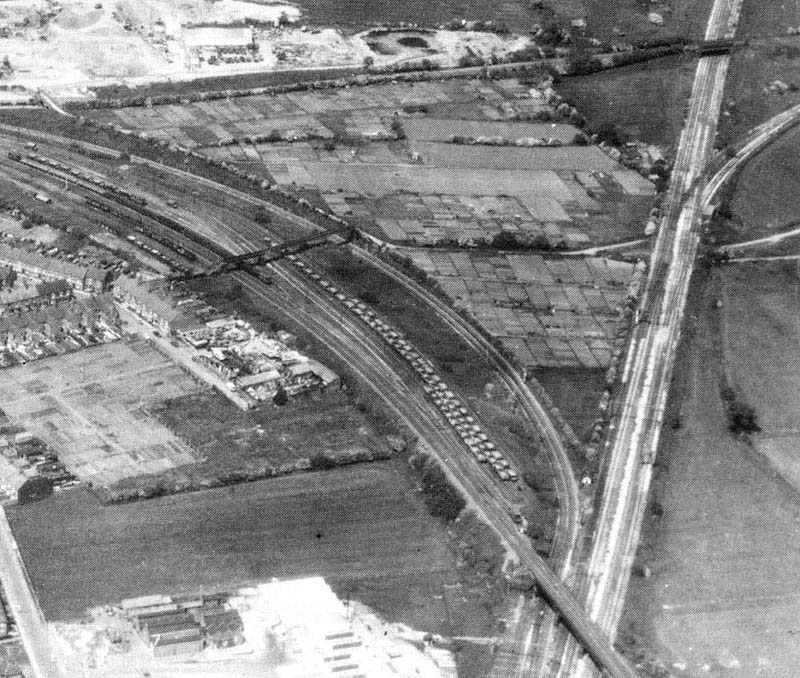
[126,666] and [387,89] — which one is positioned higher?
[387,89]

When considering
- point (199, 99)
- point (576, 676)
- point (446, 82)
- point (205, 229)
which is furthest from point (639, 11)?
point (576, 676)

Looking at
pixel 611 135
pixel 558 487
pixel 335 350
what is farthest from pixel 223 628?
pixel 611 135

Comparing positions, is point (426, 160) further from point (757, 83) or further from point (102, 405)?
point (102, 405)

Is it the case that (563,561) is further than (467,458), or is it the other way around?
(467,458)

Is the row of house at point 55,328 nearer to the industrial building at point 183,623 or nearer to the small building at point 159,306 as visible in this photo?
the small building at point 159,306

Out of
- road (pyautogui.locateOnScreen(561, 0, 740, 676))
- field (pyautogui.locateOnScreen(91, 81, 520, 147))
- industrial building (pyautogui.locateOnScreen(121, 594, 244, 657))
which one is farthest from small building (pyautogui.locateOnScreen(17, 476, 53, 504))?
field (pyautogui.locateOnScreen(91, 81, 520, 147))

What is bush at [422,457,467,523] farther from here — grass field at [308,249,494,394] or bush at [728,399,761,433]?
bush at [728,399,761,433]

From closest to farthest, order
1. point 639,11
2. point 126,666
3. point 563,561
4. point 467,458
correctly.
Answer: point 126,666 → point 563,561 → point 467,458 → point 639,11

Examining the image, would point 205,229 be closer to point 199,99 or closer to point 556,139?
point 199,99
